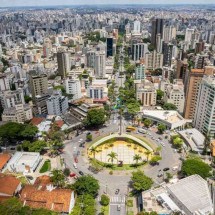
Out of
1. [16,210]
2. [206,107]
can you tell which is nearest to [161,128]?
[206,107]

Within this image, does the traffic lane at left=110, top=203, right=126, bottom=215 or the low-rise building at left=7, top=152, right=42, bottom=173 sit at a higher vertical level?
the low-rise building at left=7, top=152, right=42, bottom=173

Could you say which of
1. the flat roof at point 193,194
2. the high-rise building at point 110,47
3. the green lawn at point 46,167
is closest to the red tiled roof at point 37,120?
the green lawn at point 46,167

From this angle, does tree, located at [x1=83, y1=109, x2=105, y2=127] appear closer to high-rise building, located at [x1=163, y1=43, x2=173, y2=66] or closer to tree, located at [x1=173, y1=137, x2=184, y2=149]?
tree, located at [x1=173, y1=137, x2=184, y2=149]

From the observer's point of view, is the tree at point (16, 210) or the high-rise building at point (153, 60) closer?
the tree at point (16, 210)

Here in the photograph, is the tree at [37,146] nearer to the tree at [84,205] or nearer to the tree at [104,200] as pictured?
the tree at [84,205]

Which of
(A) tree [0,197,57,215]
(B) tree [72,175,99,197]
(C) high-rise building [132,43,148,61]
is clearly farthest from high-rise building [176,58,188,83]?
(A) tree [0,197,57,215]
